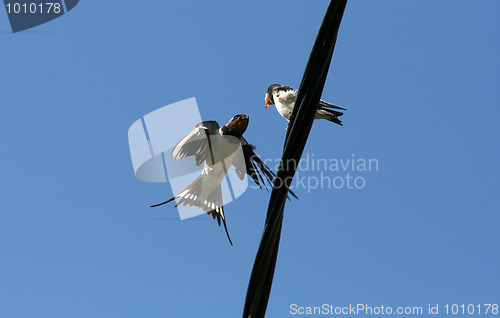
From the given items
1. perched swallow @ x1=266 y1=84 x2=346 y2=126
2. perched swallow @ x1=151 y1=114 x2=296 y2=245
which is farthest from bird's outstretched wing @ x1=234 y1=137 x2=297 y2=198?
perched swallow @ x1=266 y1=84 x2=346 y2=126

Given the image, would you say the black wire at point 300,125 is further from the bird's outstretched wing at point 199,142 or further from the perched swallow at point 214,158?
the bird's outstretched wing at point 199,142

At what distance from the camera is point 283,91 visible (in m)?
6.00

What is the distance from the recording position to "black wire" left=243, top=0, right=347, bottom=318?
163 centimetres

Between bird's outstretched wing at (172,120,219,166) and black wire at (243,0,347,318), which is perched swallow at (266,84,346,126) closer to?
bird's outstretched wing at (172,120,219,166)

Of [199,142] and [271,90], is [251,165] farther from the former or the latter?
[271,90]

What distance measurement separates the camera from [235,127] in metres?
2.94

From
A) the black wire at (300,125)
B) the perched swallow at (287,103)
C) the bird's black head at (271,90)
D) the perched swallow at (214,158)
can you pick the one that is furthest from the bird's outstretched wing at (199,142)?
the bird's black head at (271,90)

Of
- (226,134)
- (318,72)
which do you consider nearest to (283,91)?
(226,134)

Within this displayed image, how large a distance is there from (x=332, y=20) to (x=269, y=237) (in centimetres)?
69

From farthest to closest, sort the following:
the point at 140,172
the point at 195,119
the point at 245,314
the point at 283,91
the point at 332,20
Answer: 1. the point at 283,91
2. the point at 195,119
3. the point at 140,172
4. the point at 245,314
5. the point at 332,20

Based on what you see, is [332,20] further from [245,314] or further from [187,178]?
[187,178]

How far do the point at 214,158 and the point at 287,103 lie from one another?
295cm

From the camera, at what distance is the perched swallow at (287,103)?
5.45 meters

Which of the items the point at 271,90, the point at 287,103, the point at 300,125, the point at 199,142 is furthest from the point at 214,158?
the point at 271,90
